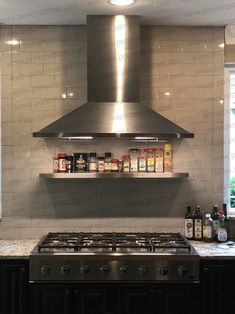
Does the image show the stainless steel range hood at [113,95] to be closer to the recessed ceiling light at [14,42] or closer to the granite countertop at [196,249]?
the recessed ceiling light at [14,42]

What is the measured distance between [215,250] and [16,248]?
1.50 meters

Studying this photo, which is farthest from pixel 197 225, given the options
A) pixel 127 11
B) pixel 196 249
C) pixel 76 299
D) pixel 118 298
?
pixel 127 11

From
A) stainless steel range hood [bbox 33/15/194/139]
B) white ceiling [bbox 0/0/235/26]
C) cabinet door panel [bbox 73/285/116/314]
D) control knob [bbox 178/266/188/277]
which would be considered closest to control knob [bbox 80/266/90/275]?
cabinet door panel [bbox 73/285/116/314]

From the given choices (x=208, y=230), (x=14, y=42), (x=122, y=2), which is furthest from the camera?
(x=14, y=42)

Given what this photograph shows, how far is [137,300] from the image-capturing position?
266 cm

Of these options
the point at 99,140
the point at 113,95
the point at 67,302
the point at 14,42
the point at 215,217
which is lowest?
the point at 67,302

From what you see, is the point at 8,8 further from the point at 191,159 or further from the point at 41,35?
the point at 191,159

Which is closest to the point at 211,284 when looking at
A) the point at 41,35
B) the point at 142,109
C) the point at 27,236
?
the point at 142,109

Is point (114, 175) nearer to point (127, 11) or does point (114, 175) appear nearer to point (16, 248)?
point (16, 248)

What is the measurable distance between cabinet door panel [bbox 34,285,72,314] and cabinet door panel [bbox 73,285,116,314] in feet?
0.25

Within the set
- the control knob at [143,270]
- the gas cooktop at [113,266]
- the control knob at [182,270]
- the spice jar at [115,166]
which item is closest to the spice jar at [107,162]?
the spice jar at [115,166]

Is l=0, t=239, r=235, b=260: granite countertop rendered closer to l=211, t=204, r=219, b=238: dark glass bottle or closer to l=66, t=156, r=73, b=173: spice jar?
l=211, t=204, r=219, b=238: dark glass bottle

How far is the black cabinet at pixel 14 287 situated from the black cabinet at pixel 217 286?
1247 millimetres

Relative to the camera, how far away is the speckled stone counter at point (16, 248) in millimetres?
2732
